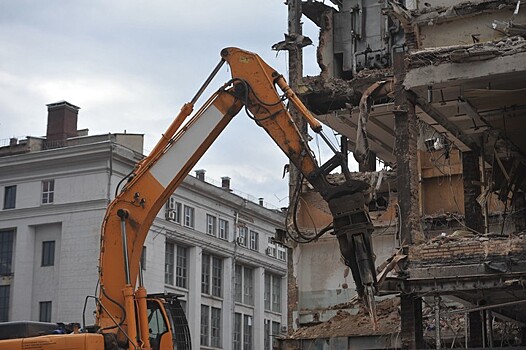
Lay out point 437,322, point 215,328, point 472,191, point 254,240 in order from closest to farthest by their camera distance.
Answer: point 437,322, point 472,191, point 215,328, point 254,240

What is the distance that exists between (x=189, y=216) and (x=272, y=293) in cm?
1377

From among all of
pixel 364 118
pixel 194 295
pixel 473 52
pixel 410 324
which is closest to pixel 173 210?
pixel 194 295

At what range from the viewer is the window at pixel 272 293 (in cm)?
6744

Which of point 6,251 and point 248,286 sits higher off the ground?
point 6,251

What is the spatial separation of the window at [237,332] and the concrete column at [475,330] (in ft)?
139

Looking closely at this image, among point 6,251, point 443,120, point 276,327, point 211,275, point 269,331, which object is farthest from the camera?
point 276,327

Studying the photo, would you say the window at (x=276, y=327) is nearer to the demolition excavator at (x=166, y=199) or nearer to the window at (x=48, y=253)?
the window at (x=48, y=253)

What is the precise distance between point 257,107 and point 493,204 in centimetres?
1176

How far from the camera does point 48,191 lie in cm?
5225

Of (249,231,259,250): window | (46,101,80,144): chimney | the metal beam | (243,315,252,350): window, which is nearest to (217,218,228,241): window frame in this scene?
(249,231,259,250): window

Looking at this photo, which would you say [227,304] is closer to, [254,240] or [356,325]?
[254,240]

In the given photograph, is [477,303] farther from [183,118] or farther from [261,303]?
[261,303]

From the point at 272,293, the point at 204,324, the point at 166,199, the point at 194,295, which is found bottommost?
the point at 166,199

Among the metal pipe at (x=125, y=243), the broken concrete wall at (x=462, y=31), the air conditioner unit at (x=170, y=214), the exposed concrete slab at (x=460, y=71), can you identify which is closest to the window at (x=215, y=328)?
the air conditioner unit at (x=170, y=214)
